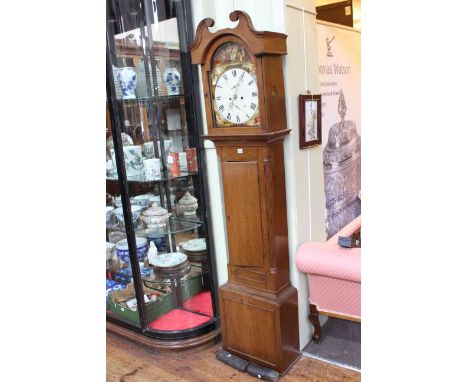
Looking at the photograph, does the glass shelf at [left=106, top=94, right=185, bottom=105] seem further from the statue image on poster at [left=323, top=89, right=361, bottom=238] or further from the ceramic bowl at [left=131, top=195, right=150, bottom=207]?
the statue image on poster at [left=323, top=89, right=361, bottom=238]

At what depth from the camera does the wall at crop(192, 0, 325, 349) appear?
1.92 metres

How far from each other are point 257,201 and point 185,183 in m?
0.57

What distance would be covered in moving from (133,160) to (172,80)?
0.49 m

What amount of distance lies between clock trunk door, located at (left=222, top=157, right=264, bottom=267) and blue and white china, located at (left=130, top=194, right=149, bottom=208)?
57 cm

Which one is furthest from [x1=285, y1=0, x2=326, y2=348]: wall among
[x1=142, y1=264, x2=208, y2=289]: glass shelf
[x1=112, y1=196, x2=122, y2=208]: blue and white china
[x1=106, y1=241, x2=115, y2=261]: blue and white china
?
[x1=106, y1=241, x2=115, y2=261]: blue and white china

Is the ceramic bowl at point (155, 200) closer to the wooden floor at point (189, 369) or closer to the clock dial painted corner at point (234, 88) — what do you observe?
the clock dial painted corner at point (234, 88)

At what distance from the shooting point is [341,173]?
2930mm

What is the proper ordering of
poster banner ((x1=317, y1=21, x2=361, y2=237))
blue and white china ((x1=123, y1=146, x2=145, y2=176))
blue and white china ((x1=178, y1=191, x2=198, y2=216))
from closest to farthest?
blue and white china ((x1=123, y1=146, x2=145, y2=176)), blue and white china ((x1=178, y1=191, x2=198, y2=216)), poster banner ((x1=317, y1=21, x2=361, y2=237))

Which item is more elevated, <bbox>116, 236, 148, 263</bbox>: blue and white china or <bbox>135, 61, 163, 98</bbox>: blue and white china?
<bbox>135, 61, 163, 98</bbox>: blue and white china

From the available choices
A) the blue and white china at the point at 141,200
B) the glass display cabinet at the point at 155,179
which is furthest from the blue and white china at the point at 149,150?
the blue and white china at the point at 141,200

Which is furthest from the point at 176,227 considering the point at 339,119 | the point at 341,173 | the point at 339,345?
the point at 339,119

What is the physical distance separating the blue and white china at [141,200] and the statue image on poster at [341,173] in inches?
45.6

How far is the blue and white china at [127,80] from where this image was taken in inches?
85.0
